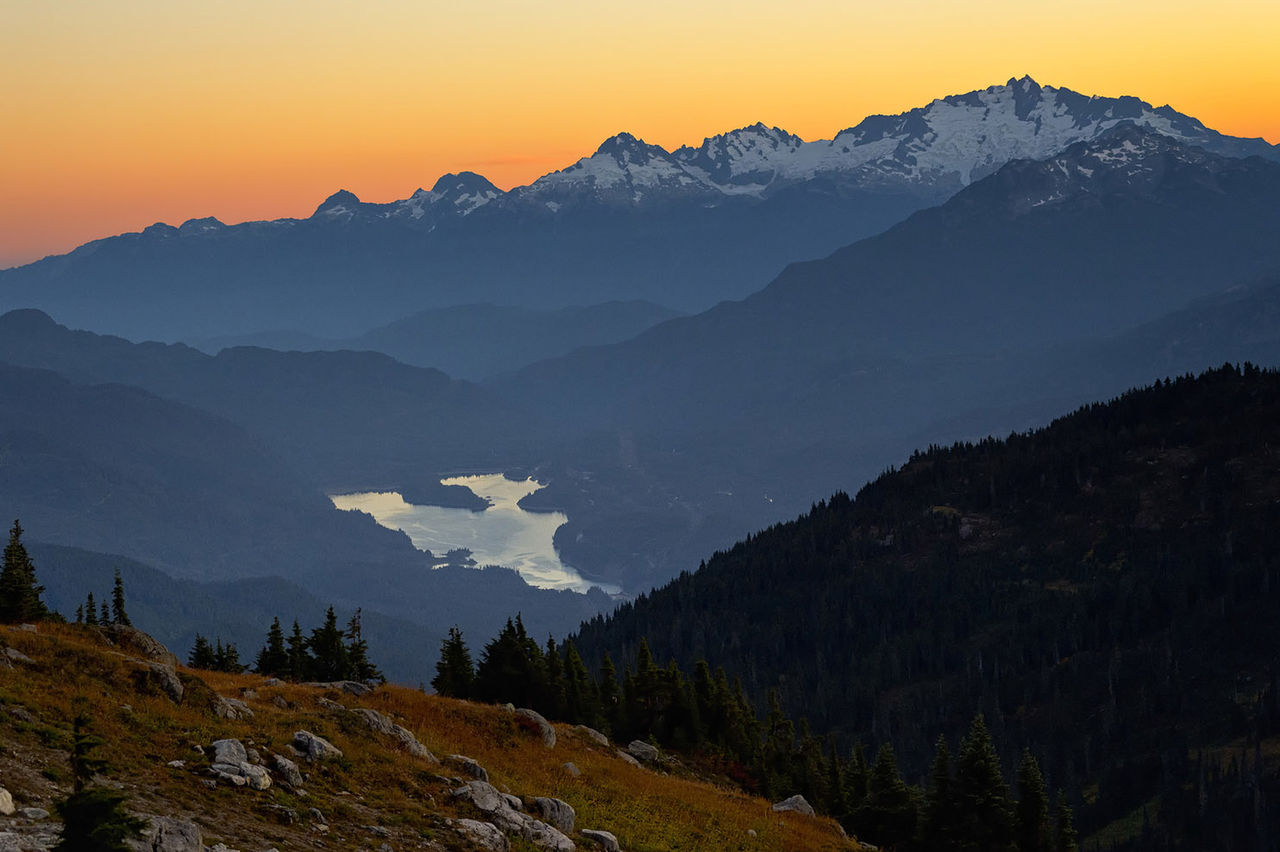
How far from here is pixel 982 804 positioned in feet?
227

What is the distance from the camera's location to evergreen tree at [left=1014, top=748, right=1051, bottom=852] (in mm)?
72125

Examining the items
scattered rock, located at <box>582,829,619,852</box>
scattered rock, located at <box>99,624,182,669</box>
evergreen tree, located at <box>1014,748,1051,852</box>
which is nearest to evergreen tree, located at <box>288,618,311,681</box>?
scattered rock, located at <box>99,624,182,669</box>

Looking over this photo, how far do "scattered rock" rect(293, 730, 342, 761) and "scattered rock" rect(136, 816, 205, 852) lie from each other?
1135cm

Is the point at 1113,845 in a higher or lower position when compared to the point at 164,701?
lower

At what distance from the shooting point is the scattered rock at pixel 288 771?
38719 mm

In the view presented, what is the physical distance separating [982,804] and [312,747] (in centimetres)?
4301

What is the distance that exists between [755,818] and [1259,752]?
152 metres

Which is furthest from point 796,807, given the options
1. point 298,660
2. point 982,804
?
point 298,660

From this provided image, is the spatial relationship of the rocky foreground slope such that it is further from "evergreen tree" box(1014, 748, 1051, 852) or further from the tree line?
"evergreen tree" box(1014, 748, 1051, 852)

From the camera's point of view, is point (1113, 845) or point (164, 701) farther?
point (1113, 845)

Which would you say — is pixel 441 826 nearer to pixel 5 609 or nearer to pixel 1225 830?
pixel 5 609

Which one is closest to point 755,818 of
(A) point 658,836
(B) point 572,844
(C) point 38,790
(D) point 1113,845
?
(A) point 658,836

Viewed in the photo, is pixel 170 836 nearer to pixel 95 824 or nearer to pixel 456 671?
pixel 95 824

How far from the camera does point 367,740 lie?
46.0 meters
